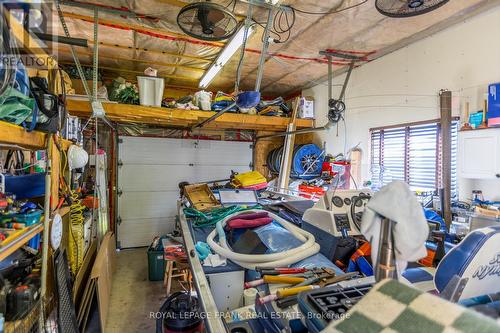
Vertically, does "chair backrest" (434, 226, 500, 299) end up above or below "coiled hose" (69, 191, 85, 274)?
above

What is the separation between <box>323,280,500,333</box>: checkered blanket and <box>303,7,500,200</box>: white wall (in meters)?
2.79

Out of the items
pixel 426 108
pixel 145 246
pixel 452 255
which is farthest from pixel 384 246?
pixel 145 246

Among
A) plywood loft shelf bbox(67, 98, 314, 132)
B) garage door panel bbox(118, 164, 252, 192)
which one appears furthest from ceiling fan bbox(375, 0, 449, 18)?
garage door panel bbox(118, 164, 252, 192)

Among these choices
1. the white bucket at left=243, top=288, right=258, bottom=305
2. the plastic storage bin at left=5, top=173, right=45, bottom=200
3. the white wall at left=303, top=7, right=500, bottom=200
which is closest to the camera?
the white bucket at left=243, top=288, right=258, bottom=305

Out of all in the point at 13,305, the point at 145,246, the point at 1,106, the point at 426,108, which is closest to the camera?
the point at 1,106

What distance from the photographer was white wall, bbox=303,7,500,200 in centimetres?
271

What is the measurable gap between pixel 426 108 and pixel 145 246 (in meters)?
6.06

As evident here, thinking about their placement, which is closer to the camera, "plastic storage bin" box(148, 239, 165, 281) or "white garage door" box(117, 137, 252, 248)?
"plastic storage bin" box(148, 239, 165, 281)

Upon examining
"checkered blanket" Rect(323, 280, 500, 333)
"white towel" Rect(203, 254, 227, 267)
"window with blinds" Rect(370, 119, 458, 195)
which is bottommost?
"white towel" Rect(203, 254, 227, 267)

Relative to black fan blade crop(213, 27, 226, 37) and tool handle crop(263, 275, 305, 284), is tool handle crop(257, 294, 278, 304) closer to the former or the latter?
tool handle crop(263, 275, 305, 284)

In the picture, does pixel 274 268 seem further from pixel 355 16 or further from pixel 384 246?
pixel 355 16

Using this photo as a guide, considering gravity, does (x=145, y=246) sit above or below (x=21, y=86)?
below

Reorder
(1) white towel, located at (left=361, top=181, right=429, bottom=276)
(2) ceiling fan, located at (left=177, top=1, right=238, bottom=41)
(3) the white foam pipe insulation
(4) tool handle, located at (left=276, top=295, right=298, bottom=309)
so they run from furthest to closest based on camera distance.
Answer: (2) ceiling fan, located at (left=177, top=1, right=238, bottom=41)
(3) the white foam pipe insulation
(4) tool handle, located at (left=276, top=295, right=298, bottom=309)
(1) white towel, located at (left=361, top=181, right=429, bottom=276)

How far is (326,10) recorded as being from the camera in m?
2.78
